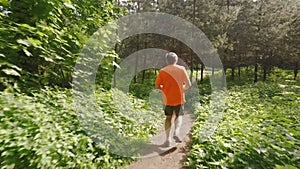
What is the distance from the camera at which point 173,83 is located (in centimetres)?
493

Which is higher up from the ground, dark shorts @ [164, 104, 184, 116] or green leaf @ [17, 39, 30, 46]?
green leaf @ [17, 39, 30, 46]

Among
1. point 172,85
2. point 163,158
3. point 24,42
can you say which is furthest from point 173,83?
point 24,42

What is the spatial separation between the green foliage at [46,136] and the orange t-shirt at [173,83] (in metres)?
1.51

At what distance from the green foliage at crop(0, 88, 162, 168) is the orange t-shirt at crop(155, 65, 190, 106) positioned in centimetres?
151

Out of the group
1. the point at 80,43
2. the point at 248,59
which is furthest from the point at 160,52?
the point at 80,43

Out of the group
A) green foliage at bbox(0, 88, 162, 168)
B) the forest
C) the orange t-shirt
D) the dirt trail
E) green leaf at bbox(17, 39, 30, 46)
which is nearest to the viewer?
green foliage at bbox(0, 88, 162, 168)

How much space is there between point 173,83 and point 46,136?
9.51ft

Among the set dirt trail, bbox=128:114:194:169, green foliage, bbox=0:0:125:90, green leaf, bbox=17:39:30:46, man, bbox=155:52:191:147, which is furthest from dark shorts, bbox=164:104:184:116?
green leaf, bbox=17:39:30:46

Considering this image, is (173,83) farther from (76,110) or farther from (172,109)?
(76,110)

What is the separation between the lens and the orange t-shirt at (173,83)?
4895mm

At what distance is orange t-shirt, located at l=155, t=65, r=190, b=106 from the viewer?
16.1 feet

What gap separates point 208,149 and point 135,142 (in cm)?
160

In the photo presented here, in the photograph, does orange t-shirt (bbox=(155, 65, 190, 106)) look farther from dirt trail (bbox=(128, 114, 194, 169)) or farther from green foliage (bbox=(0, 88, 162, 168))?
green foliage (bbox=(0, 88, 162, 168))

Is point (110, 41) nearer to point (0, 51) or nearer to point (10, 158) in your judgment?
point (0, 51)
